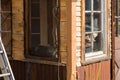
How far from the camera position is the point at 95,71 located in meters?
8.21

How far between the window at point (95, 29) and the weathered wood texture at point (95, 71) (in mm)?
220

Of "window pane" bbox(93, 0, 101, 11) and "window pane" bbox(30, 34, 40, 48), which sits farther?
"window pane" bbox(93, 0, 101, 11)

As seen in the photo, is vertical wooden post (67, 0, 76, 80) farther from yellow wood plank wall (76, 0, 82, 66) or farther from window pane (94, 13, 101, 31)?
window pane (94, 13, 101, 31)

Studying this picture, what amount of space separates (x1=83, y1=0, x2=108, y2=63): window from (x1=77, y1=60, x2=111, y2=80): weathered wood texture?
0.72 feet

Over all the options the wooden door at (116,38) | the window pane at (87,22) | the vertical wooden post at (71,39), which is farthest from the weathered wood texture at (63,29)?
the wooden door at (116,38)

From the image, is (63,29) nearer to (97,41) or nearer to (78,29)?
(78,29)

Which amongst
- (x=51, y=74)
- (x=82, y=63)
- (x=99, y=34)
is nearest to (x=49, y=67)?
(x=51, y=74)

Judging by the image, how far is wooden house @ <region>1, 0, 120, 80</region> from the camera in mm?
7531

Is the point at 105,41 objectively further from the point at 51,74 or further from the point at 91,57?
the point at 51,74

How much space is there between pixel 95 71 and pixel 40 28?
152 cm

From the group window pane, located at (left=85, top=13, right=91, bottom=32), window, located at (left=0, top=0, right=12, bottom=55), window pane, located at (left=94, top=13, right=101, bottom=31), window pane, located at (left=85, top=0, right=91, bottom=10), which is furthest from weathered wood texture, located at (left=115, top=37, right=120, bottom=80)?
window, located at (left=0, top=0, right=12, bottom=55)

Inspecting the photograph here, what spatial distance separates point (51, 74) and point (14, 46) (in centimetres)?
119

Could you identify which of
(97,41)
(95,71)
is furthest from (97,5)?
(95,71)

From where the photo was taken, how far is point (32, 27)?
8180mm
